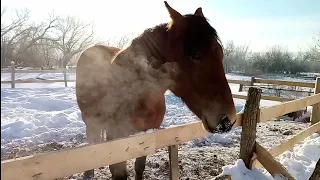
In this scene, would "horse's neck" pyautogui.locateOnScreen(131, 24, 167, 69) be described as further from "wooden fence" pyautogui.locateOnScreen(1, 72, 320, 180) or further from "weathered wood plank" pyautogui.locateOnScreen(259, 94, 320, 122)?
"weathered wood plank" pyautogui.locateOnScreen(259, 94, 320, 122)

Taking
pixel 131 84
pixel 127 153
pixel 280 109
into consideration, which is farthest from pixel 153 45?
pixel 280 109

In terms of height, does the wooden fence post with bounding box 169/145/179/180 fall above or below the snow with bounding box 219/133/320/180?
above

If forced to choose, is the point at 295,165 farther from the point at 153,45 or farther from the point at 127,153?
the point at 127,153

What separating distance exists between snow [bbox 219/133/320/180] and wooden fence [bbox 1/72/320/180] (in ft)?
0.39

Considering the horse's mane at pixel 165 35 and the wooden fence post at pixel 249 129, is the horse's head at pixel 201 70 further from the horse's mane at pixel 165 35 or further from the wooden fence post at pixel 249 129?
the wooden fence post at pixel 249 129

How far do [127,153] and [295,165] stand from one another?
3432mm

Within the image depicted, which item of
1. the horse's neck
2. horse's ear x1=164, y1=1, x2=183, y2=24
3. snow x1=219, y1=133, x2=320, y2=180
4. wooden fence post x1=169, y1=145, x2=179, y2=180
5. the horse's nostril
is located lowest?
snow x1=219, y1=133, x2=320, y2=180

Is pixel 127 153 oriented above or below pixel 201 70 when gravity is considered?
below

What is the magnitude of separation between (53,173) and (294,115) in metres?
10.2

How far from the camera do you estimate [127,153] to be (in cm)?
179

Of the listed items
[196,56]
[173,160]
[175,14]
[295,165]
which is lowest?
[295,165]

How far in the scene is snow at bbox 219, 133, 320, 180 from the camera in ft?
8.71

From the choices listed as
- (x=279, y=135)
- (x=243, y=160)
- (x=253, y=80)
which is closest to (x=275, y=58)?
(x=253, y=80)

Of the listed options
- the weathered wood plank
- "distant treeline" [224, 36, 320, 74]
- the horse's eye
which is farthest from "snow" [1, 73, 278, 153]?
"distant treeline" [224, 36, 320, 74]
